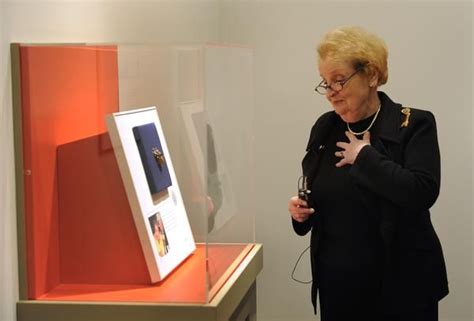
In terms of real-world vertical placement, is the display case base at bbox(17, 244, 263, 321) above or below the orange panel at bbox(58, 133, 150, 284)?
below

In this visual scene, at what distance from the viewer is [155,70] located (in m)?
2.03

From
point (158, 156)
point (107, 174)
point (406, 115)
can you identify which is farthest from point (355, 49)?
point (107, 174)

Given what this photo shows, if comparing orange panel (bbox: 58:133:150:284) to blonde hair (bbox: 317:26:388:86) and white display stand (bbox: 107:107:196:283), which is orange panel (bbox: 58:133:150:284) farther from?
blonde hair (bbox: 317:26:388:86)

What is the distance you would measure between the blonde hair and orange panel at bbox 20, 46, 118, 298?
777mm

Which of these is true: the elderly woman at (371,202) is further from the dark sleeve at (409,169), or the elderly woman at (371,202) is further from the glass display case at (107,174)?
the glass display case at (107,174)

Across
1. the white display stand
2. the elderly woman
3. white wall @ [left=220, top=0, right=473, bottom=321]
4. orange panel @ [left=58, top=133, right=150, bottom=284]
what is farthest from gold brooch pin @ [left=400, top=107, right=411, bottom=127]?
white wall @ [left=220, top=0, right=473, bottom=321]

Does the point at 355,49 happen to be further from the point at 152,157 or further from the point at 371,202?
the point at 152,157

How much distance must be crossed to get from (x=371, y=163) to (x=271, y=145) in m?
1.86

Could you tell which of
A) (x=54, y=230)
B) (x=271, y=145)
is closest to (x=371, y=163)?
(x=54, y=230)

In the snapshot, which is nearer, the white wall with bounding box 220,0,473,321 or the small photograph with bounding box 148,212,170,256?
the small photograph with bounding box 148,212,170,256

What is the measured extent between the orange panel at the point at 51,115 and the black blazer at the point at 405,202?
842 millimetres

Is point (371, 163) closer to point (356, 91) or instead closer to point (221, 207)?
point (356, 91)

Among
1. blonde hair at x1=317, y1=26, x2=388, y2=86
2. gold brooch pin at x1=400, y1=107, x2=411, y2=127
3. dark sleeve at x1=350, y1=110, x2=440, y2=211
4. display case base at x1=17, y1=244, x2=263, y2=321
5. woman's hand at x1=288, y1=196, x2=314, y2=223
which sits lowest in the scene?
display case base at x1=17, y1=244, x2=263, y2=321

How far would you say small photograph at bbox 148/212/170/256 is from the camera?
214cm
